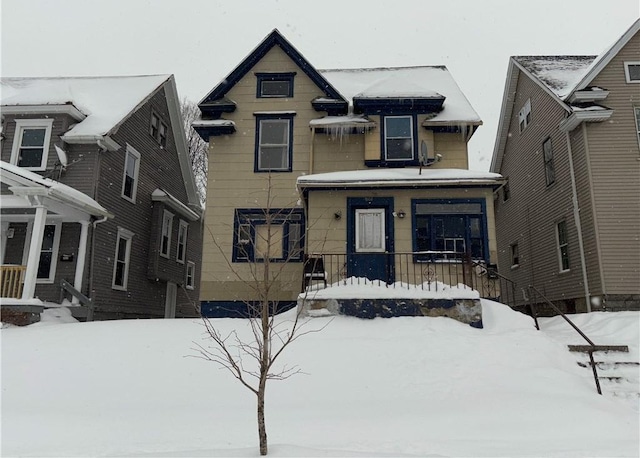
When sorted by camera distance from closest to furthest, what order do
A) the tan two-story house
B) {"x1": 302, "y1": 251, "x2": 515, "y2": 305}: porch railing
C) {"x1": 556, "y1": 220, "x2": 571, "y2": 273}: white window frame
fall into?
{"x1": 302, "y1": 251, "x2": 515, "y2": 305}: porch railing → the tan two-story house → {"x1": 556, "y1": 220, "x2": 571, "y2": 273}: white window frame

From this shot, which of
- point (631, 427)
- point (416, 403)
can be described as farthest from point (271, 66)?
point (631, 427)

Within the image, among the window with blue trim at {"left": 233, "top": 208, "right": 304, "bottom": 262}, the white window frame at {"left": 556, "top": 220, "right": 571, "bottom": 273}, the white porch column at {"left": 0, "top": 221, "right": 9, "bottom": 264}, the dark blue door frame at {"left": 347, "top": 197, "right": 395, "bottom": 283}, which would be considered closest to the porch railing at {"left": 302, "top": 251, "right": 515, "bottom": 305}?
the dark blue door frame at {"left": 347, "top": 197, "right": 395, "bottom": 283}

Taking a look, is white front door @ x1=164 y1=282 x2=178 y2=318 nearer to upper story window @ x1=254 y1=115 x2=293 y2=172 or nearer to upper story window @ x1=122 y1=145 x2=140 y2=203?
upper story window @ x1=122 y1=145 x2=140 y2=203

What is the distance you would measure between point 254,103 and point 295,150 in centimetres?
215

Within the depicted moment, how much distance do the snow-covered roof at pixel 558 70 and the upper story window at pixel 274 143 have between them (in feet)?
27.7

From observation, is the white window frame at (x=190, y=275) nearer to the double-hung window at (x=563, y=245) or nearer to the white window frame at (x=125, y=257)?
the white window frame at (x=125, y=257)

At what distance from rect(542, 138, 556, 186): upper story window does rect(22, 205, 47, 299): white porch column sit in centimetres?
1518

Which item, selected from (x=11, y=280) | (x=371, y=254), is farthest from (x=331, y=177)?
(x=11, y=280)

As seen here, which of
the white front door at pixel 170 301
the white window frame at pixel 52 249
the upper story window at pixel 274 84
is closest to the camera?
the white window frame at pixel 52 249

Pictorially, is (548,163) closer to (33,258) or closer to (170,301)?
(170,301)

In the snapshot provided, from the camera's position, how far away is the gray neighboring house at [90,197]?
11602mm

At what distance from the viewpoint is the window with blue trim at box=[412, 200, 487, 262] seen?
1198 cm

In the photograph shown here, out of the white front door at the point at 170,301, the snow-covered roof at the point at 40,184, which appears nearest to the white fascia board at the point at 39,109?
the snow-covered roof at the point at 40,184

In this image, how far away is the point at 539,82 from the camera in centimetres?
1493
